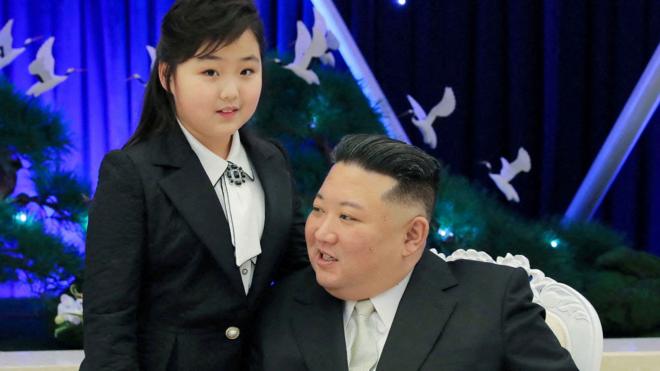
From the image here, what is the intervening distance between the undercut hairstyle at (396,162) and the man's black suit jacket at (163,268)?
8.0 inches

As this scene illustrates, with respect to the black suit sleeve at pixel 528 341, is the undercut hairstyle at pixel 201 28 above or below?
above

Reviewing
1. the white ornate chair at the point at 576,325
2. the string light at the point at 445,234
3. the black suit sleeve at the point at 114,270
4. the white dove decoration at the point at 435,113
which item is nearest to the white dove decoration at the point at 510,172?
the white dove decoration at the point at 435,113

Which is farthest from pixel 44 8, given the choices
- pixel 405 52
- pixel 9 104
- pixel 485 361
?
pixel 485 361

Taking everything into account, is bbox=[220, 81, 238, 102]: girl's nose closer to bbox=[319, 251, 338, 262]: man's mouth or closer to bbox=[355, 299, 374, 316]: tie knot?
bbox=[319, 251, 338, 262]: man's mouth

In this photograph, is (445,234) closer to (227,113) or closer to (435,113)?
(435,113)

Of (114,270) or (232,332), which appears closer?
(114,270)

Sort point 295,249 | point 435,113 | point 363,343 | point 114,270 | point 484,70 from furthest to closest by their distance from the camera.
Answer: point 484,70, point 435,113, point 295,249, point 363,343, point 114,270

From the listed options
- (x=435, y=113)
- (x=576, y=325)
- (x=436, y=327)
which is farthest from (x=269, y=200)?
(x=435, y=113)

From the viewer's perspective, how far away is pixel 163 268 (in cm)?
179

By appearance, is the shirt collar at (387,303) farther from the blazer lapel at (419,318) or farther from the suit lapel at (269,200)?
the suit lapel at (269,200)

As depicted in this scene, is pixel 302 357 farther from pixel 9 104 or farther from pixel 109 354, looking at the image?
pixel 9 104

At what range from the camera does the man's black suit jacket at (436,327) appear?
1770 mm

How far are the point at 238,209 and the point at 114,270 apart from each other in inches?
10.3

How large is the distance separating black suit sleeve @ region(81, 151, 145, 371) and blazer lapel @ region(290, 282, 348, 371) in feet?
1.01
